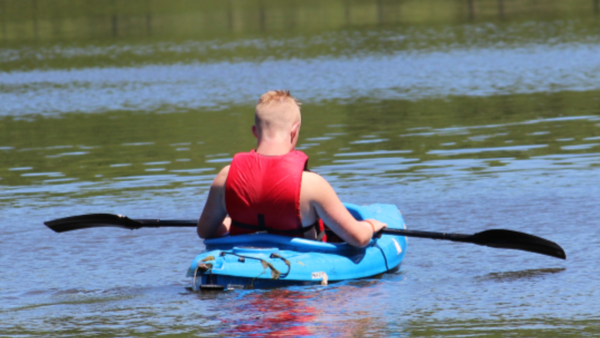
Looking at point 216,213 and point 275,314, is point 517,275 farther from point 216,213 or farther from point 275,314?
point 216,213

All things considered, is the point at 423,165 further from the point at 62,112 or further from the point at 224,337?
the point at 62,112

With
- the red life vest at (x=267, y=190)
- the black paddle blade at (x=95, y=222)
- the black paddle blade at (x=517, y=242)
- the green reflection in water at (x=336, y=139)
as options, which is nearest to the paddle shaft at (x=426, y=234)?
the black paddle blade at (x=517, y=242)

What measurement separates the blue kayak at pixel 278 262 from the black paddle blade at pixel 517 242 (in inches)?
30.3

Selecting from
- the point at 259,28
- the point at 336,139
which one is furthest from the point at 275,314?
the point at 259,28

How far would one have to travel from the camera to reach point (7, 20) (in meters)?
73.7

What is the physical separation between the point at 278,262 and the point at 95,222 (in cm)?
238

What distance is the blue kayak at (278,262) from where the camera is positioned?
6.77 meters

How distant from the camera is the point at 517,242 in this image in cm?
748

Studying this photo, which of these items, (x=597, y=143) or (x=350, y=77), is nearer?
(x=597, y=143)

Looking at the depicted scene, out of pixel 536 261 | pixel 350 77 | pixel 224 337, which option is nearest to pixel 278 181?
pixel 224 337

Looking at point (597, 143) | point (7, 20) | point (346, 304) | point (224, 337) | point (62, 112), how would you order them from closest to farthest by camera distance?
point (224, 337) < point (346, 304) < point (597, 143) < point (62, 112) < point (7, 20)

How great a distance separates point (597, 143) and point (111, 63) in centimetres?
2620

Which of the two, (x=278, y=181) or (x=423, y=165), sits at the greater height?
(x=278, y=181)

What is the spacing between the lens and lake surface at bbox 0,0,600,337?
6.34m
